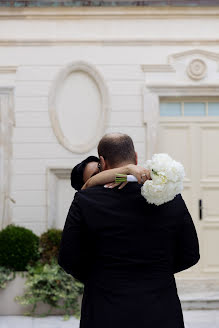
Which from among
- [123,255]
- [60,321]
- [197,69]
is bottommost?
[60,321]

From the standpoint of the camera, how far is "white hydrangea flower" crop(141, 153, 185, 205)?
255 cm

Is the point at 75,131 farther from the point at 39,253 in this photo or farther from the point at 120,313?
the point at 120,313

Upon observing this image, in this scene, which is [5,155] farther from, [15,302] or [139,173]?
[139,173]

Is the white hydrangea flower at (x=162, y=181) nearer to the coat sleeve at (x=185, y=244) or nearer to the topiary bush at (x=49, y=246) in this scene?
the coat sleeve at (x=185, y=244)

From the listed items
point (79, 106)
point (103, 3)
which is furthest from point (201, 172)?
point (103, 3)

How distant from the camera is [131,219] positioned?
2.58 meters

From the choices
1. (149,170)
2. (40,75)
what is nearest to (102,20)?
(40,75)

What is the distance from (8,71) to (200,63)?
234 centimetres

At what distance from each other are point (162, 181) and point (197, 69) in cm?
469

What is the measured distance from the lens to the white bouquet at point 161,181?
2.55m

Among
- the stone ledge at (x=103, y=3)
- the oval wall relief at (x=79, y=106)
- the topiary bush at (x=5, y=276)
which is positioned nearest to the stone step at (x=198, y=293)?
the topiary bush at (x=5, y=276)

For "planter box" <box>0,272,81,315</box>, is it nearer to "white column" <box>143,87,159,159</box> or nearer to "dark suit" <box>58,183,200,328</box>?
"white column" <box>143,87,159,159</box>

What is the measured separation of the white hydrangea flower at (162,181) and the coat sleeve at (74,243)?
31 centimetres

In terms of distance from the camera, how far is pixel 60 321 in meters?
6.23
